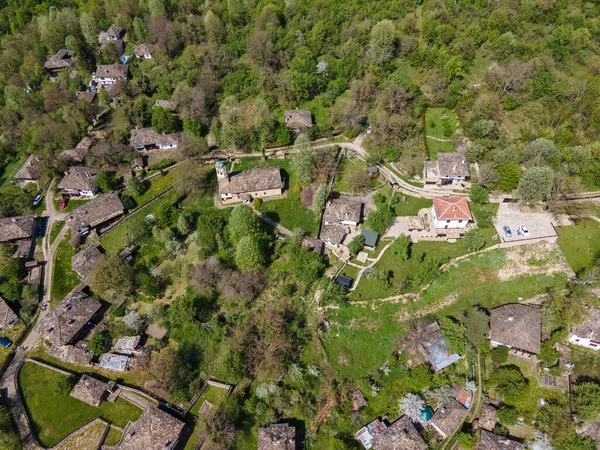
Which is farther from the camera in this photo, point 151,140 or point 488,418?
point 151,140

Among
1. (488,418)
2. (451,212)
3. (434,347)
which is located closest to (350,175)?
(451,212)

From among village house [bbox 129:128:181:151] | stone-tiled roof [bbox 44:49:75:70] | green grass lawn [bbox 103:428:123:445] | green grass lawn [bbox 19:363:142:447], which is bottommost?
green grass lawn [bbox 103:428:123:445]

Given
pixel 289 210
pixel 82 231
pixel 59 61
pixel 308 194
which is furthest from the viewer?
pixel 59 61

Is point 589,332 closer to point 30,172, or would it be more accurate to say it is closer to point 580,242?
point 580,242

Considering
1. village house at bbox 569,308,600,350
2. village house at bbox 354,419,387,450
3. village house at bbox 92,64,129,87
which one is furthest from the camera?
village house at bbox 92,64,129,87

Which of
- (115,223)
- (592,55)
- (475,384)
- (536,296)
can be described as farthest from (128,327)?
(592,55)

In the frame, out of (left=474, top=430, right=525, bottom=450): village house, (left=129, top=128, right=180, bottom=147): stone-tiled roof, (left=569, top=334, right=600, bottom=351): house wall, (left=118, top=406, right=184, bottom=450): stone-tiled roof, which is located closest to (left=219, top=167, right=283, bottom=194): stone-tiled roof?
(left=129, top=128, right=180, bottom=147): stone-tiled roof

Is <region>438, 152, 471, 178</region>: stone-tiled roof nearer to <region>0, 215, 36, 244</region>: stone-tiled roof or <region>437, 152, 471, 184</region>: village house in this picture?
<region>437, 152, 471, 184</region>: village house
